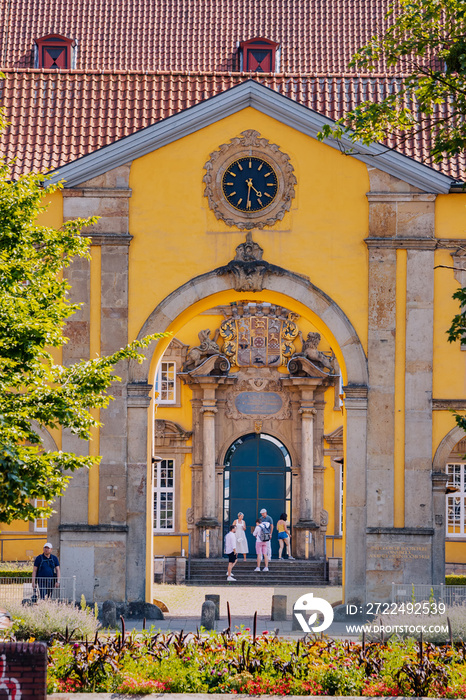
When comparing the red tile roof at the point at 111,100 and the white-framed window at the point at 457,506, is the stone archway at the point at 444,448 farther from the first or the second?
the white-framed window at the point at 457,506

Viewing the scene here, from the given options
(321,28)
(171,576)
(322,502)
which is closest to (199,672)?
(171,576)

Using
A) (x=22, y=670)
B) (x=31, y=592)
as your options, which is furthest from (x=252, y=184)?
(x=22, y=670)

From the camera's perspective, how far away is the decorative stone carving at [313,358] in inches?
1345

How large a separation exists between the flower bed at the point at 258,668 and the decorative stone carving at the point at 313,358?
63.9 feet

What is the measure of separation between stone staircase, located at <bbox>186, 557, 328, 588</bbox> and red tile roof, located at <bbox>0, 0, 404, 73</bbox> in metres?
15.1

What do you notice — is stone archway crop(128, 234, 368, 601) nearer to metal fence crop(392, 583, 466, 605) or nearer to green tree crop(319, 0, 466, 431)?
metal fence crop(392, 583, 466, 605)

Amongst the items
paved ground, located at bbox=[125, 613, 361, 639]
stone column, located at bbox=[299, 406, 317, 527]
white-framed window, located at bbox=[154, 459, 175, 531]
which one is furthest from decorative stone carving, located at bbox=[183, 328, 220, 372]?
paved ground, located at bbox=[125, 613, 361, 639]

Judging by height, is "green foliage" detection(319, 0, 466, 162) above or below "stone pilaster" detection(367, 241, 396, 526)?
above

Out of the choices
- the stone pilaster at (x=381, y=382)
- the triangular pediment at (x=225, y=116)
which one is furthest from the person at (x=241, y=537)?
the triangular pediment at (x=225, y=116)

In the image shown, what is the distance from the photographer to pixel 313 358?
34.2 m

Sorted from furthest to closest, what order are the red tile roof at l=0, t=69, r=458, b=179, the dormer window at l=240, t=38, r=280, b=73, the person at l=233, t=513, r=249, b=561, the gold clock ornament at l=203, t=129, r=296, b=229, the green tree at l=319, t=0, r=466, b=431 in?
the dormer window at l=240, t=38, r=280, b=73 < the person at l=233, t=513, r=249, b=561 < the red tile roof at l=0, t=69, r=458, b=179 < the gold clock ornament at l=203, t=129, r=296, b=229 < the green tree at l=319, t=0, r=466, b=431

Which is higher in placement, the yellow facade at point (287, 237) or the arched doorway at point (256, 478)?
the yellow facade at point (287, 237)

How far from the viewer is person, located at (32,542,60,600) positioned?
21141mm

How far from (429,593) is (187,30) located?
72.7ft
